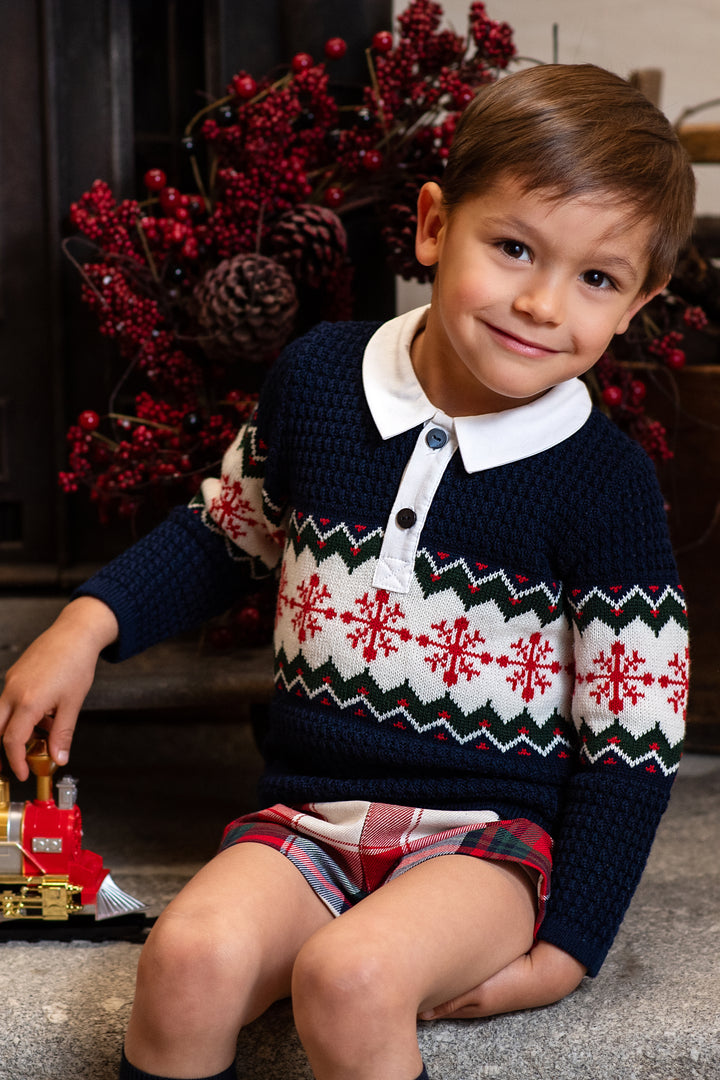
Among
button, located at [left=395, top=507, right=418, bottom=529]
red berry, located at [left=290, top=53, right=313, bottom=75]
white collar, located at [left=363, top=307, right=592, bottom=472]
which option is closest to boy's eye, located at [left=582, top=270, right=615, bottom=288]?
white collar, located at [left=363, top=307, right=592, bottom=472]

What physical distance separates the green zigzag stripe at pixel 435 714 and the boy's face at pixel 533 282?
0.87 ft

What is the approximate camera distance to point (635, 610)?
0.91m

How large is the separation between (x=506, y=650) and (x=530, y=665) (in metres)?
0.03

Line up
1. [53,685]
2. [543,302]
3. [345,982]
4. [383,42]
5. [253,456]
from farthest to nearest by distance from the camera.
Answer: [383,42], [253,456], [53,685], [543,302], [345,982]

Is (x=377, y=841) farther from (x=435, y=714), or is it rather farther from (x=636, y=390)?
(x=636, y=390)

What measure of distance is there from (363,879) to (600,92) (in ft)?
2.16

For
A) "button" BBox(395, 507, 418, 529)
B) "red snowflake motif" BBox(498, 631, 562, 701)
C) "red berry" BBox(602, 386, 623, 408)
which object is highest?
"red berry" BBox(602, 386, 623, 408)

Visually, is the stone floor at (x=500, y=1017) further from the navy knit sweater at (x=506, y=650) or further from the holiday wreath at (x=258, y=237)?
the holiday wreath at (x=258, y=237)

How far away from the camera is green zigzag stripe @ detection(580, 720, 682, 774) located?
0.91m

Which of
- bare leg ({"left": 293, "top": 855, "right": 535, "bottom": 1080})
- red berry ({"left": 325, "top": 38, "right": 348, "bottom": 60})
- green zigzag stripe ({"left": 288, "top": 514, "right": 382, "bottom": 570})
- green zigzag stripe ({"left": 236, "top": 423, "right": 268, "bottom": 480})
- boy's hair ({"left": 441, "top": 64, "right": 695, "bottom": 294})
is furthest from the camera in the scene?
red berry ({"left": 325, "top": 38, "right": 348, "bottom": 60})

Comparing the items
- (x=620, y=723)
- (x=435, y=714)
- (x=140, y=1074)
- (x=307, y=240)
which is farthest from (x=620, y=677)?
(x=307, y=240)

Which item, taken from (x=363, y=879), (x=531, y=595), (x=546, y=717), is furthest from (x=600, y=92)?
(x=363, y=879)

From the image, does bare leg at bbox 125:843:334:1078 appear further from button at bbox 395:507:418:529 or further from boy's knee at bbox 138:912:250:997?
button at bbox 395:507:418:529

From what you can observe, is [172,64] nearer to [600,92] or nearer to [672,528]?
[600,92]
